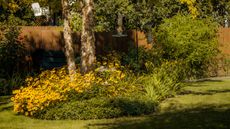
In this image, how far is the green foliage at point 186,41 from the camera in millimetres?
20469

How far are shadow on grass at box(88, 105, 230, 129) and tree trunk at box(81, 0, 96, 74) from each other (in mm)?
→ 3288

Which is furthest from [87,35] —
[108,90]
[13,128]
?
[13,128]

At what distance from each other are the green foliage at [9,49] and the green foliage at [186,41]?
5.78 m

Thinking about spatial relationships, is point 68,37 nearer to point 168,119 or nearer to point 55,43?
point 168,119

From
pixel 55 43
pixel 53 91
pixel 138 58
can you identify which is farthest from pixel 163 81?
pixel 55 43

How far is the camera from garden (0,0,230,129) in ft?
41.3

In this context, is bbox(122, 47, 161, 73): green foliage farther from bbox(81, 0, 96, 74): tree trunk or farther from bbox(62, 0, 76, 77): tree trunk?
bbox(62, 0, 76, 77): tree trunk

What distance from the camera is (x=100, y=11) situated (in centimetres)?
3934

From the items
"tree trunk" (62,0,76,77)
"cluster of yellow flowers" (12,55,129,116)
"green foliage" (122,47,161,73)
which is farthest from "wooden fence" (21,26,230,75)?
"cluster of yellow flowers" (12,55,129,116)

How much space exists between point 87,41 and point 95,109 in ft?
10.6

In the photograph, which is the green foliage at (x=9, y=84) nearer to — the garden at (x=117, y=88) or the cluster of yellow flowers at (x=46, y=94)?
the garden at (x=117, y=88)

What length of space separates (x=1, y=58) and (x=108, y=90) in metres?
7.41

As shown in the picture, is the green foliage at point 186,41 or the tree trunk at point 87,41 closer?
the tree trunk at point 87,41

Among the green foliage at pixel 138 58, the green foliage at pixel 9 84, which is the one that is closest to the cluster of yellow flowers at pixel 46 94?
the green foliage at pixel 9 84
